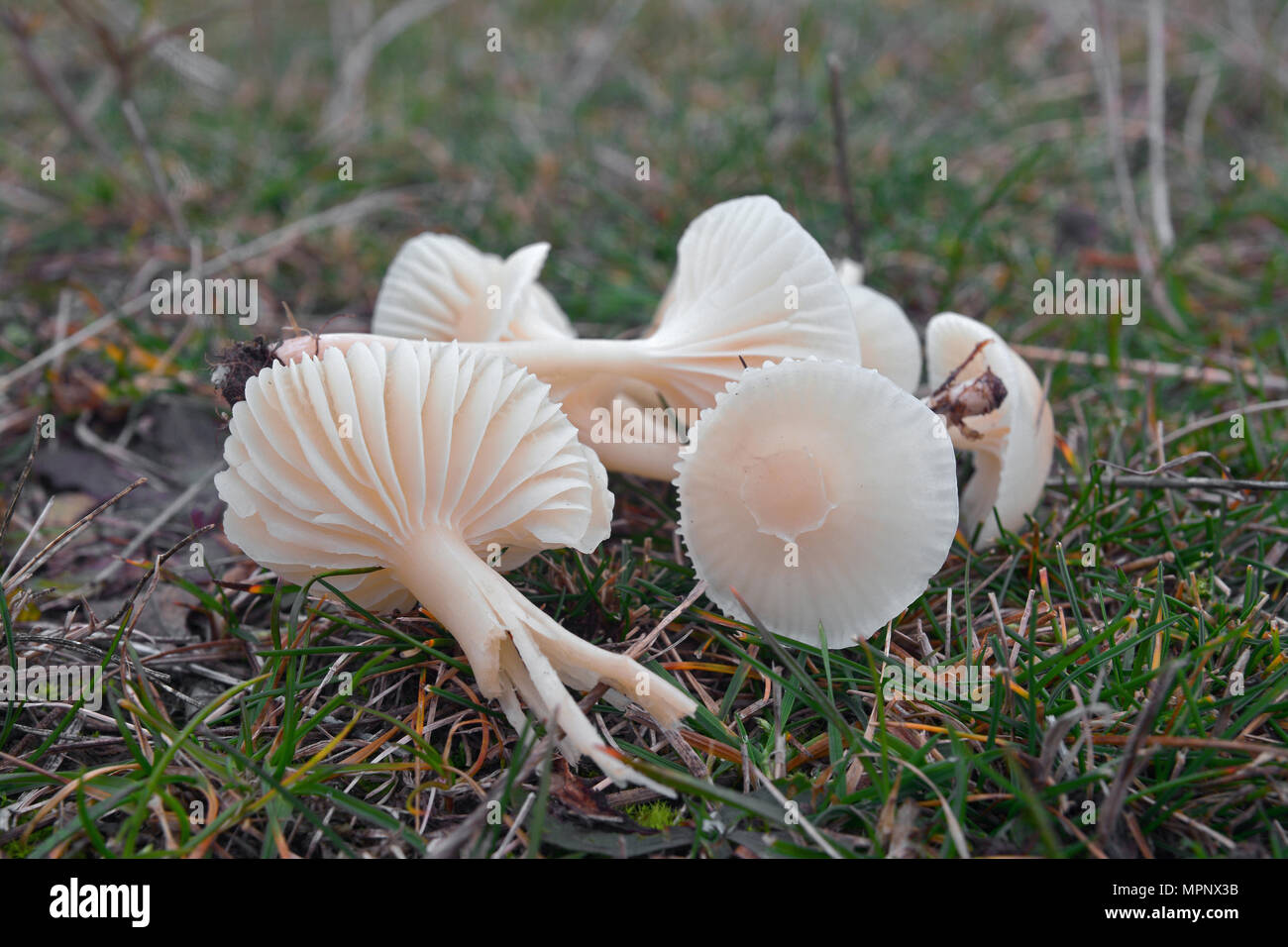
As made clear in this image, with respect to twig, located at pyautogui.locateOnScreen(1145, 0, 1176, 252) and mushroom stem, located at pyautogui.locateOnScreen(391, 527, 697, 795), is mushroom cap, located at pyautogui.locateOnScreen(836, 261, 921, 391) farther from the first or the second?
twig, located at pyautogui.locateOnScreen(1145, 0, 1176, 252)

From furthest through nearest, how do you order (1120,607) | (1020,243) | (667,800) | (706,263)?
(1020,243), (706,263), (1120,607), (667,800)

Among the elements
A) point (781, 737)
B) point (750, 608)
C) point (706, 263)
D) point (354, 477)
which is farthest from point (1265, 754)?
point (354, 477)

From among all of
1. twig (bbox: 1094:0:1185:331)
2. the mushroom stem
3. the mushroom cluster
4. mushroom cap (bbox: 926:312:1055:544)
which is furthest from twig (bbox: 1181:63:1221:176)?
the mushroom stem

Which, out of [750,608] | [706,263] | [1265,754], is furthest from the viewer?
[706,263]

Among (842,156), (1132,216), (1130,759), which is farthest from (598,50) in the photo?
(1130,759)

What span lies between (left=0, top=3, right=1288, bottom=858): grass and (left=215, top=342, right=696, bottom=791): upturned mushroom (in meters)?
0.15

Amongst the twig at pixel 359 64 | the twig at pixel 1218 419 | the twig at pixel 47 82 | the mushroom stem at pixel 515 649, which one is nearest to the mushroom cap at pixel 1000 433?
the twig at pixel 1218 419

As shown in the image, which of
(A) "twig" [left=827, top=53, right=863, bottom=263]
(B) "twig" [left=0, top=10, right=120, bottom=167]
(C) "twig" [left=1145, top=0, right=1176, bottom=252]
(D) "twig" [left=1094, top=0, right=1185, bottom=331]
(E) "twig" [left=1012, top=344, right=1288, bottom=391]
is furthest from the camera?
(C) "twig" [left=1145, top=0, right=1176, bottom=252]

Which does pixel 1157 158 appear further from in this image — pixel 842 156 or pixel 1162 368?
pixel 842 156

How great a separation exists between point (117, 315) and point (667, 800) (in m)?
3.46

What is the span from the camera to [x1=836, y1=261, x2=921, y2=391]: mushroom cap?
10.6ft

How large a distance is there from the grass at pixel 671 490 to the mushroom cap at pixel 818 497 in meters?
0.18
